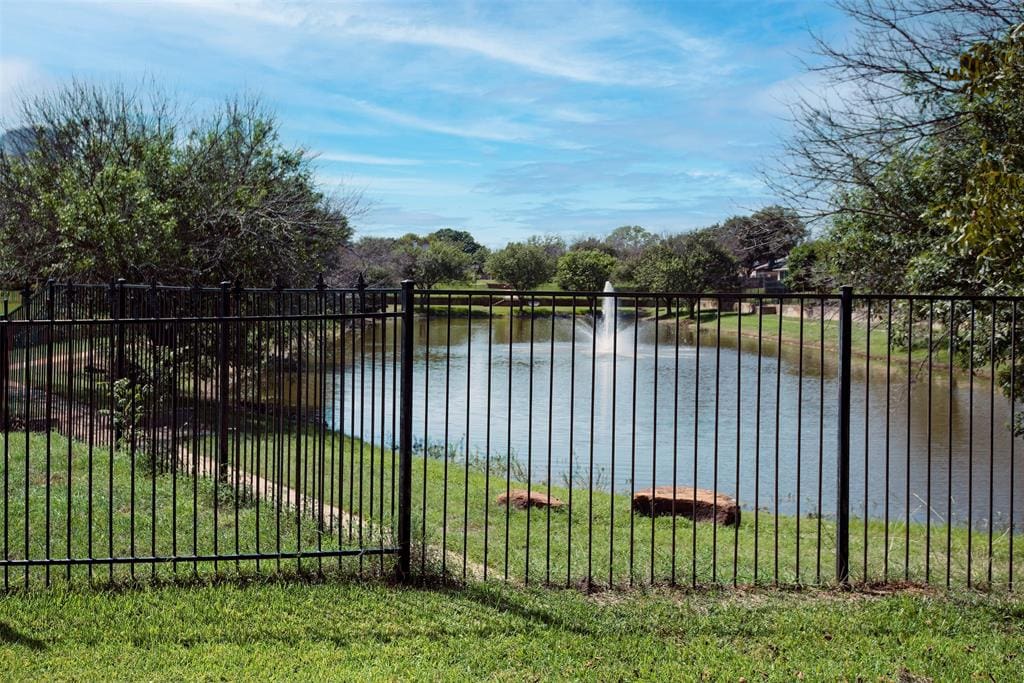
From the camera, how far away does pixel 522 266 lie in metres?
56.6

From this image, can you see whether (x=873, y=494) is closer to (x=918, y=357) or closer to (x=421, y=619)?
(x=421, y=619)

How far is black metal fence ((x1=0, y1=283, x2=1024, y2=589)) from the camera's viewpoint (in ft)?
19.0

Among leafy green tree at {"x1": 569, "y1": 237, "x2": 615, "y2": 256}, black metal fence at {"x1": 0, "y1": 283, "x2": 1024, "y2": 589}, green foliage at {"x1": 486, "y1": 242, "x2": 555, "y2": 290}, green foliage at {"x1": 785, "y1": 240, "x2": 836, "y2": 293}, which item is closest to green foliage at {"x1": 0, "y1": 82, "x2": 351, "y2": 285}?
black metal fence at {"x1": 0, "y1": 283, "x2": 1024, "y2": 589}

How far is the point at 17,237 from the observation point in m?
16.3

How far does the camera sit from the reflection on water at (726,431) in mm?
7464

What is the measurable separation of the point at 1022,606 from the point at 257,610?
4.56 meters

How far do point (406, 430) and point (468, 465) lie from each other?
3599mm

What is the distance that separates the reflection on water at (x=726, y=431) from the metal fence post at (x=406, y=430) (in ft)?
0.98

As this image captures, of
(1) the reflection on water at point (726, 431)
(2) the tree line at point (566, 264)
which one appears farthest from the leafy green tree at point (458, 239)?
(1) the reflection on water at point (726, 431)

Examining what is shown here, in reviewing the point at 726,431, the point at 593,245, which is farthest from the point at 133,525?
the point at 593,245

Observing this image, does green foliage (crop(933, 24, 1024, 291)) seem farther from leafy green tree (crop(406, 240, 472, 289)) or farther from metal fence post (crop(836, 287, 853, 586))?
leafy green tree (crop(406, 240, 472, 289))

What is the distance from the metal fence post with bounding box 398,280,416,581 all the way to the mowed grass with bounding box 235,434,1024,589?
0.44 ft

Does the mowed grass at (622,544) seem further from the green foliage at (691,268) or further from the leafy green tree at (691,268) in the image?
the leafy green tree at (691,268)

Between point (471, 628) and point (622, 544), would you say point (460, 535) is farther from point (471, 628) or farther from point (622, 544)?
point (471, 628)
